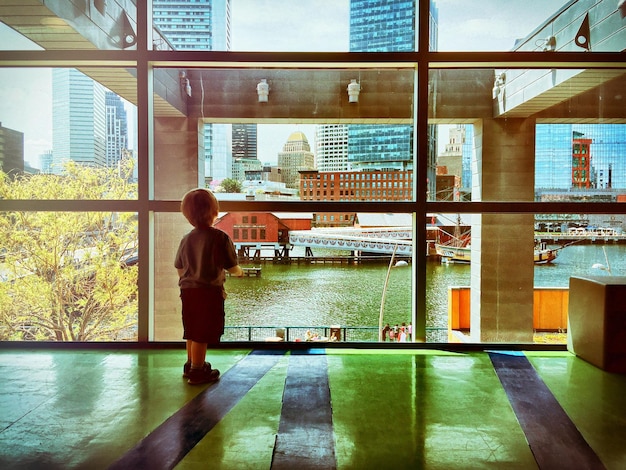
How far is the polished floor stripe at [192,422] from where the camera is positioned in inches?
62.6

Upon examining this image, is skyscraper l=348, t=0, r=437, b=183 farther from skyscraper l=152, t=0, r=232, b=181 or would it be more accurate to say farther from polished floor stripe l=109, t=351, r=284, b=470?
polished floor stripe l=109, t=351, r=284, b=470

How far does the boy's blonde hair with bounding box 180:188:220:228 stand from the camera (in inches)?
93.6

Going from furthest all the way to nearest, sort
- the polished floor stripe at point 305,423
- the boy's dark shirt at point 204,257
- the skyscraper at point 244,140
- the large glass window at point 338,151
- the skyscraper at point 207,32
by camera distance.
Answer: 1. the skyscraper at point 244,140
2. the skyscraper at point 207,32
3. the large glass window at point 338,151
4. the boy's dark shirt at point 204,257
5. the polished floor stripe at point 305,423

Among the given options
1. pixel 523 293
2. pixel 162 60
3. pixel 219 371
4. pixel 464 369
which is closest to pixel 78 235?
pixel 162 60

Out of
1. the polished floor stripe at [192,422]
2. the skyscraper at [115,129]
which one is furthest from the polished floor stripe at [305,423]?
the skyscraper at [115,129]

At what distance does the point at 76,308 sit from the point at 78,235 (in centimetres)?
69

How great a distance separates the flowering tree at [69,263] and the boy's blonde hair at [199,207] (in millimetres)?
1028

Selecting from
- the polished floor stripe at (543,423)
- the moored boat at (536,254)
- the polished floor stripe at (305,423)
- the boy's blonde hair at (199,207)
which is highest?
the boy's blonde hair at (199,207)

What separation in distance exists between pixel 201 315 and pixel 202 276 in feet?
0.75

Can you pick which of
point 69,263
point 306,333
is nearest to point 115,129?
point 69,263

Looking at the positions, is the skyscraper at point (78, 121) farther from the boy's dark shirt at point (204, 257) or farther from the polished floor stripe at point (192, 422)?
the polished floor stripe at point (192, 422)

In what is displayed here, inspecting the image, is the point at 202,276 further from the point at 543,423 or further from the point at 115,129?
the point at 543,423

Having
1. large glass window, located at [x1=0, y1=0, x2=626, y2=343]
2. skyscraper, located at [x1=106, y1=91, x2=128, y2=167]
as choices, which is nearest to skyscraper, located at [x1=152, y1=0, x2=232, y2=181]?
large glass window, located at [x1=0, y1=0, x2=626, y2=343]

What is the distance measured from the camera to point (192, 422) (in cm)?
190
